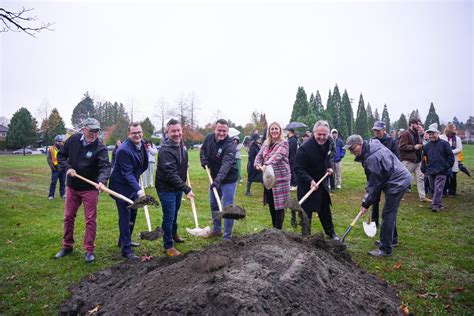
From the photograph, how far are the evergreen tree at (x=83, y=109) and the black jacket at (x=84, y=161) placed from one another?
70.8 metres

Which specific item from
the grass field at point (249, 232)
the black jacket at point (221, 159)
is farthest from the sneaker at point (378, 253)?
A: the black jacket at point (221, 159)

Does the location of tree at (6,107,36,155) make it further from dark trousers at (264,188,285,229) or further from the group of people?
dark trousers at (264,188,285,229)

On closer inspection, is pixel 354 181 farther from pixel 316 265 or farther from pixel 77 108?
pixel 77 108

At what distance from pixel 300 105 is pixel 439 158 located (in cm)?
5487

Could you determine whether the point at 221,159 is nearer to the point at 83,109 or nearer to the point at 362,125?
the point at 362,125

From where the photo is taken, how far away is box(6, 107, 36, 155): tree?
153 feet

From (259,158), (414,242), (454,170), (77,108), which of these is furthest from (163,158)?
(77,108)

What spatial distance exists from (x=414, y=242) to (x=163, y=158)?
4.87 m

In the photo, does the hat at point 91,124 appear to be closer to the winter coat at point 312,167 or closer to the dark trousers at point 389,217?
the winter coat at point 312,167

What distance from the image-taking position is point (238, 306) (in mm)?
2797

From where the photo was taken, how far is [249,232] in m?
6.93

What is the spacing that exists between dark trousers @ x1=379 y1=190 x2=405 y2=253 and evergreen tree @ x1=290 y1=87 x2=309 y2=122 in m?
57.4

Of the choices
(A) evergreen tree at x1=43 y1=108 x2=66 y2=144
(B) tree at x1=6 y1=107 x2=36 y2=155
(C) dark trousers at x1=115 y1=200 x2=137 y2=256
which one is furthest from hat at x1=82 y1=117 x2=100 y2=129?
(A) evergreen tree at x1=43 y1=108 x2=66 y2=144

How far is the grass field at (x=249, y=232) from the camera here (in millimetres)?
4188
